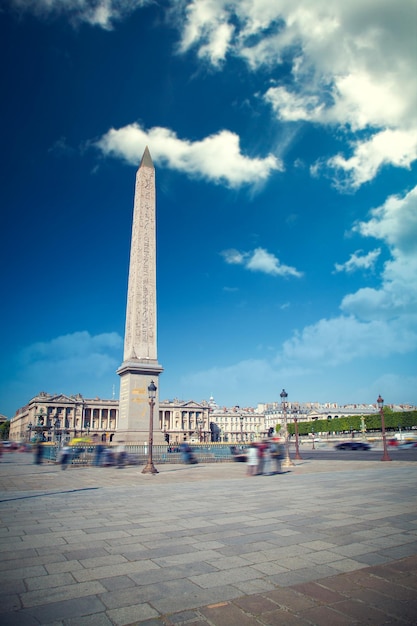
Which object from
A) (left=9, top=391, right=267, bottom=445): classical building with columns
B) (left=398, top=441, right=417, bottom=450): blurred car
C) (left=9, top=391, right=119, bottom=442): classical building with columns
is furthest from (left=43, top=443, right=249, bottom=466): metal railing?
(left=9, top=391, right=119, bottom=442): classical building with columns

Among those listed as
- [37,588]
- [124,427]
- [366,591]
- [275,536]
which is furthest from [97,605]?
[124,427]

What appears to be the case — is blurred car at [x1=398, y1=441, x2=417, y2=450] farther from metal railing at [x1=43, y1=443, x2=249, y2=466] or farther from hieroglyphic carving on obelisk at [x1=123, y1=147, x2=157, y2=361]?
hieroglyphic carving on obelisk at [x1=123, y1=147, x2=157, y2=361]

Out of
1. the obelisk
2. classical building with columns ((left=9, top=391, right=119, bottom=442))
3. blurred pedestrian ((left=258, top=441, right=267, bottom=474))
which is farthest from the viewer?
classical building with columns ((left=9, top=391, right=119, bottom=442))

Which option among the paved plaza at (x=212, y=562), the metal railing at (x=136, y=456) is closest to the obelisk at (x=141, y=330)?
the metal railing at (x=136, y=456)

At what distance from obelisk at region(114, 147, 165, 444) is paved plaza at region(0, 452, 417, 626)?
19.2 metres

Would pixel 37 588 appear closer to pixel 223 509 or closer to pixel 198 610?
pixel 198 610

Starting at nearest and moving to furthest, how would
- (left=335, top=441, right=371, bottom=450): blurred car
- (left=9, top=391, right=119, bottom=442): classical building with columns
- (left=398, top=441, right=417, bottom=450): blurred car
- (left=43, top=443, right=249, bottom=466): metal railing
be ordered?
(left=43, top=443, right=249, bottom=466): metal railing → (left=335, top=441, right=371, bottom=450): blurred car → (left=398, top=441, right=417, bottom=450): blurred car → (left=9, top=391, right=119, bottom=442): classical building with columns

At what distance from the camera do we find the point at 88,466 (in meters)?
26.3

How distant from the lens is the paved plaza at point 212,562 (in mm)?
3877

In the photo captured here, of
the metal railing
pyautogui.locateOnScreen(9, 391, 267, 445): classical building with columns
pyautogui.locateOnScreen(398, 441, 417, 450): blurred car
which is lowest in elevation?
pyautogui.locateOnScreen(398, 441, 417, 450): blurred car

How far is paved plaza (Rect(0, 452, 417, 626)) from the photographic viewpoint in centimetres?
388

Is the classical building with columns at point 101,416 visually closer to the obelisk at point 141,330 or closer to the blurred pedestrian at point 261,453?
the obelisk at point 141,330

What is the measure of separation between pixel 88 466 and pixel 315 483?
16793mm

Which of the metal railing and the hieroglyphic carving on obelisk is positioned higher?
the hieroglyphic carving on obelisk
